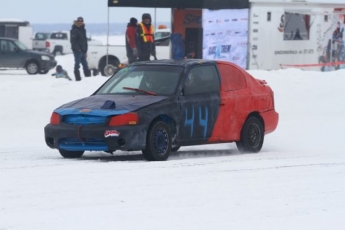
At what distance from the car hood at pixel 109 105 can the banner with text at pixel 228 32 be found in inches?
708

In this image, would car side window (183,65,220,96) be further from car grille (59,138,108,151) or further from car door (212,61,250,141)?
car grille (59,138,108,151)

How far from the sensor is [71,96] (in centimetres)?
2231

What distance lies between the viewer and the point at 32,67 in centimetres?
4053

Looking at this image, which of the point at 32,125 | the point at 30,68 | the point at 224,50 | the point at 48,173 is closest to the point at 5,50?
the point at 30,68

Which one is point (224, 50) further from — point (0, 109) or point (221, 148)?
point (221, 148)

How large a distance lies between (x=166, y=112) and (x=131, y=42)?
13.9 m

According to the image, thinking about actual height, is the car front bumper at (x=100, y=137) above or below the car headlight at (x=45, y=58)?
above

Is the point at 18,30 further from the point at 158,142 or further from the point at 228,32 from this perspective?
the point at 158,142

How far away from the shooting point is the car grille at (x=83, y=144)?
1261cm

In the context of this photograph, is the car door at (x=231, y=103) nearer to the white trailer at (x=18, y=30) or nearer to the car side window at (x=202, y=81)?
the car side window at (x=202, y=81)

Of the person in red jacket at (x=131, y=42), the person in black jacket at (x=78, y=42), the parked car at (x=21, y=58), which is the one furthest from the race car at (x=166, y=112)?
the parked car at (x=21, y=58)

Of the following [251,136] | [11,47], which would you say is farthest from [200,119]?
[11,47]

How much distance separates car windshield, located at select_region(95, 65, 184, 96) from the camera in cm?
1352

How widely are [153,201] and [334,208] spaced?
1655 millimetres
